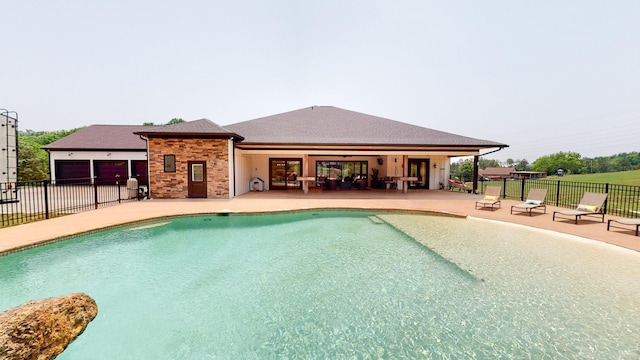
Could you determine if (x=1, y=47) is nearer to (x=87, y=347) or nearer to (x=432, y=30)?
(x=87, y=347)

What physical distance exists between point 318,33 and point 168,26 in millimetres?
6873

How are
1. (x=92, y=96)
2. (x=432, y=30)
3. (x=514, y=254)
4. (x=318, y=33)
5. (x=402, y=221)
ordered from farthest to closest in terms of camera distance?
(x=92, y=96)
(x=318, y=33)
(x=432, y=30)
(x=402, y=221)
(x=514, y=254)

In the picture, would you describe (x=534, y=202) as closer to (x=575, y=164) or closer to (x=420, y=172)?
(x=420, y=172)

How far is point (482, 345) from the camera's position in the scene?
309cm

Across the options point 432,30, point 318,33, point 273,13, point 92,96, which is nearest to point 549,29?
point 432,30

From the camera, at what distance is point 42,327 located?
109 inches

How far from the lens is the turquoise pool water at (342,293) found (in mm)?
3125

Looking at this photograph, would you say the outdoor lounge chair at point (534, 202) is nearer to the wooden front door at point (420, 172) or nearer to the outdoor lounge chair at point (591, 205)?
the outdoor lounge chair at point (591, 205)

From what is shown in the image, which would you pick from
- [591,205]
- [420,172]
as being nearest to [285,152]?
[420,172]

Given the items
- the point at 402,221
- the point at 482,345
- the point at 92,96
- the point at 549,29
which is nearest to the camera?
the point at 482,345

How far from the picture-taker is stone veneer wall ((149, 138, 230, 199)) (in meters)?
12.7

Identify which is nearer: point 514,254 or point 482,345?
point 482,345

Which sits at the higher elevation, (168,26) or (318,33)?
(318,33)

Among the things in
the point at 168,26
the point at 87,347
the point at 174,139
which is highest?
the point at 168,26
